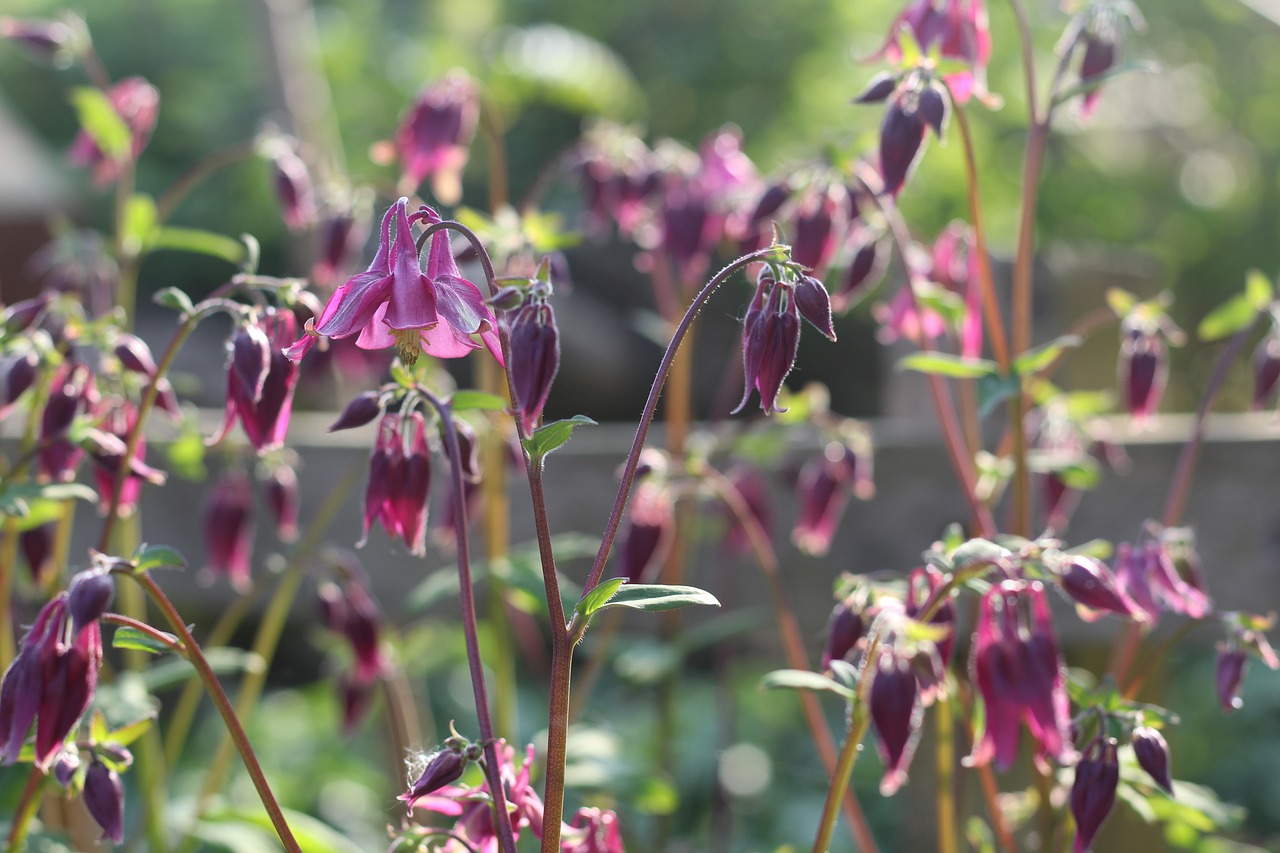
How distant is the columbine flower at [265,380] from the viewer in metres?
1.08

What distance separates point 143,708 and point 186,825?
51cm

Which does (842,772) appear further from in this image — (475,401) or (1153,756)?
(475,401)

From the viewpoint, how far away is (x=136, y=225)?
1760 mm

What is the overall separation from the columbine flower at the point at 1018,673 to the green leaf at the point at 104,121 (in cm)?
142

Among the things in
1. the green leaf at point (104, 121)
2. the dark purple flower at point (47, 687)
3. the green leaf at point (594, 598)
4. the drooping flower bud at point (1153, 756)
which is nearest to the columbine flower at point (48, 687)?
the dark purple flower at point (47, 687)

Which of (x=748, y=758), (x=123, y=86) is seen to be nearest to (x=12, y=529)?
(x=123, y=86)

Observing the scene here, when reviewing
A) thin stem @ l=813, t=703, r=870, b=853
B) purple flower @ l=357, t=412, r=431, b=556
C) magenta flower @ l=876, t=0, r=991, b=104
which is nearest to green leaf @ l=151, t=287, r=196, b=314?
purple flower @ l=357, t=412, r=431, b=556

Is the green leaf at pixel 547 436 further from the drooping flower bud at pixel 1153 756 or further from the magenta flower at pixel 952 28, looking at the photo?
the magenta flower at pixel 952 28

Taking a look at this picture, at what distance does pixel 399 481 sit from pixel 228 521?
82 cm

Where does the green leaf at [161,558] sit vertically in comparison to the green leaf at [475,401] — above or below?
below

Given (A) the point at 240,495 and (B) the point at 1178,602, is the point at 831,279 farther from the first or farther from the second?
(A) the point at 240,495

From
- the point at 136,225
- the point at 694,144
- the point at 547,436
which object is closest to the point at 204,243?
the point at 136,225

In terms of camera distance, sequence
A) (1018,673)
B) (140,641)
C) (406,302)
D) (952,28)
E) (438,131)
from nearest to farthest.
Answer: (406,302)
(140,641)
(1018,673)
(952,28)
(438,131)

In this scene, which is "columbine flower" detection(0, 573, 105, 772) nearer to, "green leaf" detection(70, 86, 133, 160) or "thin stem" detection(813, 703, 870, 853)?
"thin stem" detection(813, 703, 870, 853)
